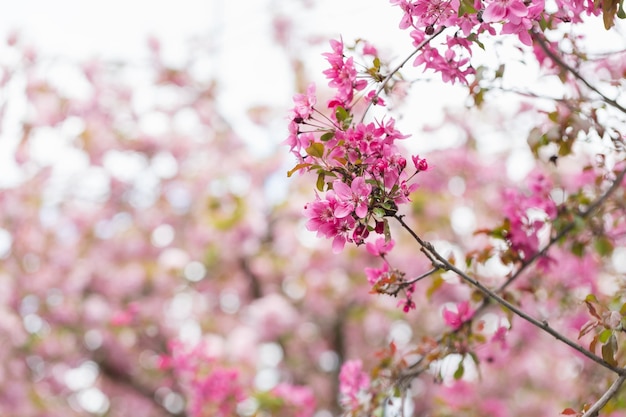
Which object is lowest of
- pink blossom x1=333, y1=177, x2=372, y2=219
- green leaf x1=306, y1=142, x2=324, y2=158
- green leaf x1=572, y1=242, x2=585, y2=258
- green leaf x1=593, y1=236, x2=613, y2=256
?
pink blossom x1=333, y1=177, x2=372, y2=219

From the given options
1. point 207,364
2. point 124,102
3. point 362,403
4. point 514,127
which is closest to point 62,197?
point 124,102

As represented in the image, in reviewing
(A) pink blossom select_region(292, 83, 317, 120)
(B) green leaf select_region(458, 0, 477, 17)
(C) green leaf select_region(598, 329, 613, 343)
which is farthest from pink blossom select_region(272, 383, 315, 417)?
(B) green leaf select_region(458, 0, 477, 17)

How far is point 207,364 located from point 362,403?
62.6 inches

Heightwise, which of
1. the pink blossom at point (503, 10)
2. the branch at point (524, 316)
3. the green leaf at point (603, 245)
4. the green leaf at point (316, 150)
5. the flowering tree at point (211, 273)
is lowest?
the branch at point (524, 316)

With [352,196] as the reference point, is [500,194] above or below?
above

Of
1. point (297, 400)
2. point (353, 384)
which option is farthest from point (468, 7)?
point (297, 400)

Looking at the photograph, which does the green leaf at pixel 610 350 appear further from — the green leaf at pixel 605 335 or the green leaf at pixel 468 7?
the green leaf at pixel 468 7

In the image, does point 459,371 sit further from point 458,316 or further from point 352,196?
point 352,196

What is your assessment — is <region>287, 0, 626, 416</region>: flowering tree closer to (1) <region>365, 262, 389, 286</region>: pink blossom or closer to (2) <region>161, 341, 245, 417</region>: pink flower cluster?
(1) <region>365, 262, 389, 286</region>: pink blossom

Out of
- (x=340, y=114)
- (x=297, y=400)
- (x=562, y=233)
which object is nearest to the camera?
(x=340, y=114)

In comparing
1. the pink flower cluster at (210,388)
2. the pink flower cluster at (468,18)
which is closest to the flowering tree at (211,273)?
the pink flower cluster at (210,388)

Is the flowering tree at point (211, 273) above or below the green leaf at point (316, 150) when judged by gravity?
above

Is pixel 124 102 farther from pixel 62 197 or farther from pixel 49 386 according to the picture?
pixel 49 386

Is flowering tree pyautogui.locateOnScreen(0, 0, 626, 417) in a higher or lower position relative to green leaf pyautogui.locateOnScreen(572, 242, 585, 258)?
higher
